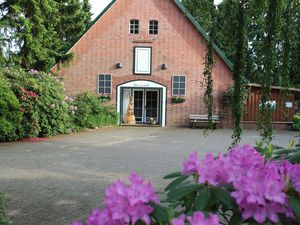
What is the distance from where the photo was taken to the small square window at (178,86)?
24922 mm

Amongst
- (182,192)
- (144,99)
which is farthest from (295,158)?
(144,99)

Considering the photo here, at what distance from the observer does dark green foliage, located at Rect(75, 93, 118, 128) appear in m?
20.5

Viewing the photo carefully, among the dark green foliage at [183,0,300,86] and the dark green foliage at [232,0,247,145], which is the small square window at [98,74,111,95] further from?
the dark green foliage at [232,0,247,145]

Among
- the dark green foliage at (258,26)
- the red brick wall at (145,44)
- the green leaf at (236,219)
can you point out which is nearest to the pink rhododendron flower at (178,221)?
the green leaf at (236,219)

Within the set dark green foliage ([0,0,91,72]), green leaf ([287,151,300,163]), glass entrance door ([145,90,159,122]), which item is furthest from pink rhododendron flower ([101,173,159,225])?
glass entrance door ([145,90,159,122])

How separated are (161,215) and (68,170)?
314 inches

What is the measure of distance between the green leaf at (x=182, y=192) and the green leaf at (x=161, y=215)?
0.13 meters

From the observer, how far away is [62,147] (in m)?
13.3

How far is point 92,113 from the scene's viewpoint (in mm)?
22109

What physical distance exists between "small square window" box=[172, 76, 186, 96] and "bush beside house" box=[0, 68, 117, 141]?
810 cm

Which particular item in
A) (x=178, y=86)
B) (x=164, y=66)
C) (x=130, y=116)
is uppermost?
(x=164, y=66)

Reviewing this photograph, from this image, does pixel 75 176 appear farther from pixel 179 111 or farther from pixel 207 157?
pixel 179 111

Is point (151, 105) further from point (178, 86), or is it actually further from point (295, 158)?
point (295, 158)

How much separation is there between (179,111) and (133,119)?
9.76 feet
